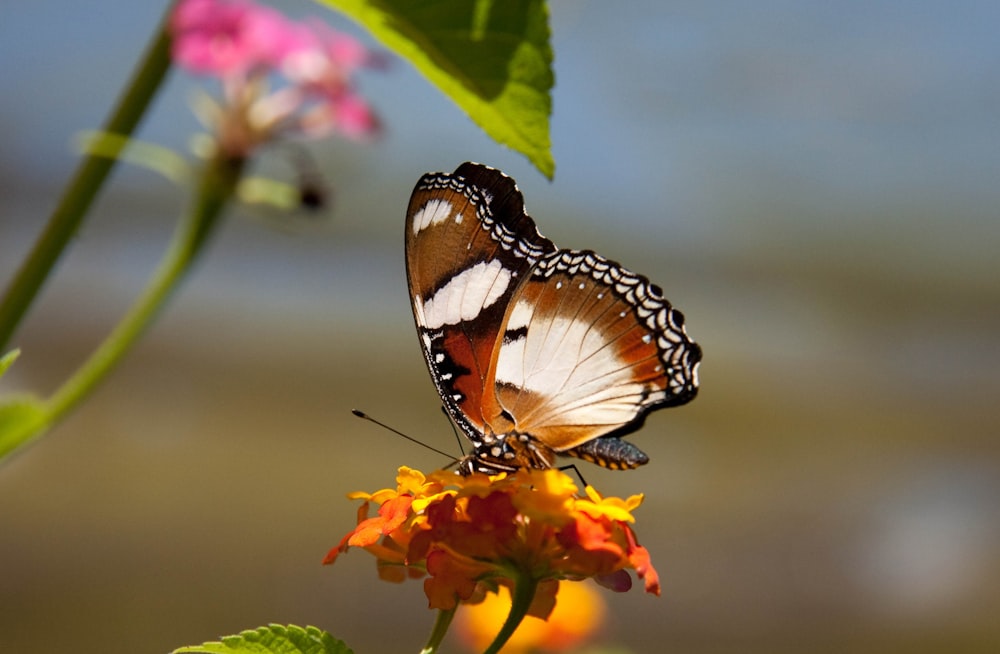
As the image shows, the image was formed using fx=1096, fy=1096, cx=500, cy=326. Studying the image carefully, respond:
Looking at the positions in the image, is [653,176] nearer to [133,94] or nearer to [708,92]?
[708,92]

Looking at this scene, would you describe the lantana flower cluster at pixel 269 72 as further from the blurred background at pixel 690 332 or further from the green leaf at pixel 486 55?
the blurred background at pixel 690 332

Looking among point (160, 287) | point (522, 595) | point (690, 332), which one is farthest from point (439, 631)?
point (690, 332)

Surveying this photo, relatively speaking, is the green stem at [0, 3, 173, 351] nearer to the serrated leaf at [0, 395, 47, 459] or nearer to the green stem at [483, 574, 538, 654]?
the serrated leaf at [0, 395, 47, 459]

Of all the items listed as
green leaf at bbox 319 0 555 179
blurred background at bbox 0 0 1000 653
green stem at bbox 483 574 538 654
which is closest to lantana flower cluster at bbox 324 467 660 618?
green stem at bbox 483 574 538 654

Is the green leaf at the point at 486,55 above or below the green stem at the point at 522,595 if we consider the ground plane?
above

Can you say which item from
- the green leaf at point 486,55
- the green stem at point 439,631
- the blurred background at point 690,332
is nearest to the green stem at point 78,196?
the green leaf at point 486,55

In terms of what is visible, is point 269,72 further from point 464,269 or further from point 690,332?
point 690,332

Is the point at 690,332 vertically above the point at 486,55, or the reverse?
the point at 690,332
